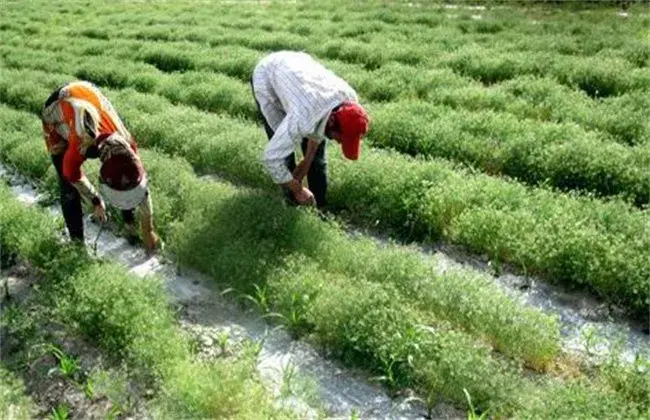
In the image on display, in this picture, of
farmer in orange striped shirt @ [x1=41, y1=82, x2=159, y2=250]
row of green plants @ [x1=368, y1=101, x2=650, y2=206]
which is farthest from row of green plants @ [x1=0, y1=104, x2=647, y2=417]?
row of green plants @ [x1=368, y1=101, x2=650, y2=206]

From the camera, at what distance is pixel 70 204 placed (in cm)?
643

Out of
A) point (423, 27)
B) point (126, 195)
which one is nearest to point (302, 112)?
point (126, 195)

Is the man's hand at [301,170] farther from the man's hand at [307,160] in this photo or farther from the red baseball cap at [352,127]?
the red baseball cap at [352,127]

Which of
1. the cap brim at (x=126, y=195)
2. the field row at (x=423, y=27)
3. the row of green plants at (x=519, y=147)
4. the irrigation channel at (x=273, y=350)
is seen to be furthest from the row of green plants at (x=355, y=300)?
the field row at (x=423, y=27)

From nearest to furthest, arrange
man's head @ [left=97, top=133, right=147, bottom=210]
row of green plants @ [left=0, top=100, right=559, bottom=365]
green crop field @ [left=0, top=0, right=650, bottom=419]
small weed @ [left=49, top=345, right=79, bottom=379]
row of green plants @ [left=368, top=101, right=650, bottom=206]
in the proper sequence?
green crop field @ [left=0, top=0, right=650, bottom=419] → row of green plants @ [left=0, top=100, right=559, bottom=365] → small weed @ [left=49, top=345, right=79, bottom=379] → man's head @ [left=97, top=133, right=147, bottom=210] → row of green plants @ [left=368, top=101, right=650, bottom=206]

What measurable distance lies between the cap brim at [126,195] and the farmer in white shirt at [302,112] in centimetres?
108

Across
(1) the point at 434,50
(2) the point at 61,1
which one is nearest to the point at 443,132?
(1) the point at 434,50

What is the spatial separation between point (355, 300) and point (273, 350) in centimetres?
75

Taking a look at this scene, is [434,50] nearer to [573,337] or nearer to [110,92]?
[110,92]

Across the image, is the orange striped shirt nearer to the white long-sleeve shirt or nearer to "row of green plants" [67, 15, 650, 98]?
the white long-sleeve shirt

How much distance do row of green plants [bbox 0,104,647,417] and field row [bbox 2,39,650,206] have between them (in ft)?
7.92

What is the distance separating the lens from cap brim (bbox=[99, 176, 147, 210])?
575 cm

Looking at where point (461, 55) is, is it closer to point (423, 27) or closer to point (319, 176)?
point (423, 27)

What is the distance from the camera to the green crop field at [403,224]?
181 inches
